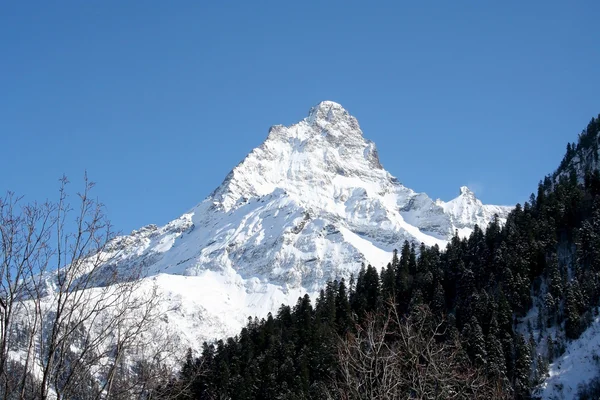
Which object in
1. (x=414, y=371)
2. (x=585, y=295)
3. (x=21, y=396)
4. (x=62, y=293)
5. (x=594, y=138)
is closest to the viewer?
(x=21, y=396)

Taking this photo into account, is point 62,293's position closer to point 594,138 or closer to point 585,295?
point 585,295

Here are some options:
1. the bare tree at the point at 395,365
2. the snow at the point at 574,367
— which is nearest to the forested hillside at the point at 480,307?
the snow at the point at 574,367

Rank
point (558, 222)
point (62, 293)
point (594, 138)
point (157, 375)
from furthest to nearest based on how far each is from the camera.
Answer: point (594, 138) < point (558, 222) < point (157, 375) < point (62, 293)

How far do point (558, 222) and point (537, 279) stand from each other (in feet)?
38.7

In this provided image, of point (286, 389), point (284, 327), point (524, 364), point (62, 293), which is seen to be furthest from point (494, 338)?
point (62, 293)

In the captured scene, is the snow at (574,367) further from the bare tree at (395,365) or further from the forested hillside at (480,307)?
the bare tree at (395,365)

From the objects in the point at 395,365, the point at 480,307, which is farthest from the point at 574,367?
the point at 395,365

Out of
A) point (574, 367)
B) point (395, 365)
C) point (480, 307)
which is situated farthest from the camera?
point (480, 307)

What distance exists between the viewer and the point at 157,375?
40.2 ft

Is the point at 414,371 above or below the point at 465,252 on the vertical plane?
below

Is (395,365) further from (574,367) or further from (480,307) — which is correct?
(480,307)

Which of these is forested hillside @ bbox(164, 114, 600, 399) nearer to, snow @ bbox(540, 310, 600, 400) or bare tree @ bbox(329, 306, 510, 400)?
snow @ bbox(540, 310, 600, 400)

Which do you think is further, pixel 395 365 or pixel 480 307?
pixel 480 307

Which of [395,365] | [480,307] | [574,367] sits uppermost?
[480,307]
